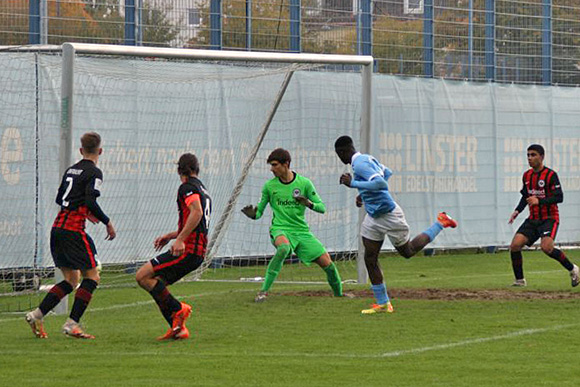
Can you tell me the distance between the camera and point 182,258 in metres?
12.3

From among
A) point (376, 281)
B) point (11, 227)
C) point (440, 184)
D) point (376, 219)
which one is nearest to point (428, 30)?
point (440, 184)

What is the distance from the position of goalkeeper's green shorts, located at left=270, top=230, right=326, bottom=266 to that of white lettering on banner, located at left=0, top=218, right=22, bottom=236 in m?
3.85

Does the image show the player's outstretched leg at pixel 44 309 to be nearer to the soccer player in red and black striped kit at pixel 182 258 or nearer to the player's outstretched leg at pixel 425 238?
the soccer player in red and black striped kit at pixel 182 258

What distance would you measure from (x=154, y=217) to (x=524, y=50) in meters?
11.1

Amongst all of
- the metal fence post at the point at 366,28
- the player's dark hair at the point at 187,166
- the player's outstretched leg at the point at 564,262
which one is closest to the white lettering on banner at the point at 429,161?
the metal fence post at the point at 366,28

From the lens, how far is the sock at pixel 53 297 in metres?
12.4

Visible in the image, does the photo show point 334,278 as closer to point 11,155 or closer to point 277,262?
point 277,262

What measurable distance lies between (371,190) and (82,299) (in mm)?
3580

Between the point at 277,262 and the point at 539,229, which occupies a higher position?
the point at 539,229

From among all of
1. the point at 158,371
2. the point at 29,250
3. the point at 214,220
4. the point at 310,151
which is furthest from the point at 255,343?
the point at 310,151

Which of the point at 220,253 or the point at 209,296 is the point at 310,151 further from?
the point at 209,296

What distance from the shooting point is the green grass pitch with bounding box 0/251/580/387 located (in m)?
9.86

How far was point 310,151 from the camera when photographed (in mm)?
22172

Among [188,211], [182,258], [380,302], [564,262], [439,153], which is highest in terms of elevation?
[439,153]
